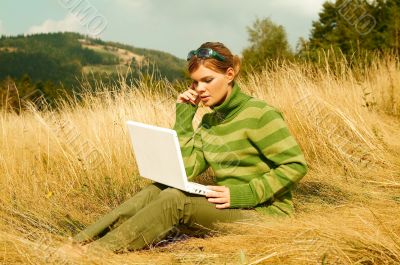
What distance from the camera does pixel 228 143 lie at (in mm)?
2447

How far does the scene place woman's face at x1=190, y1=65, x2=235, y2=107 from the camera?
8.18 feet

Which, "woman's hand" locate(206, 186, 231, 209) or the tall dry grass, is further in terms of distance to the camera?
"woman's hand" locate(206, 186, 231, 209)

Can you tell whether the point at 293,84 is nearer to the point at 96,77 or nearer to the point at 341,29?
the point at 96,77

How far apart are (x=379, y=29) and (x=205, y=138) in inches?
1056

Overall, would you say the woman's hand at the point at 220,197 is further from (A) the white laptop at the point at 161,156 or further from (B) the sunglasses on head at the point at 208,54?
(B) the sunglasses on head at the point at 208,54

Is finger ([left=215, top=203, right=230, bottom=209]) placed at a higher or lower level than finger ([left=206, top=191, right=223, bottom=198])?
lower

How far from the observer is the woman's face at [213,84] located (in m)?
2.49

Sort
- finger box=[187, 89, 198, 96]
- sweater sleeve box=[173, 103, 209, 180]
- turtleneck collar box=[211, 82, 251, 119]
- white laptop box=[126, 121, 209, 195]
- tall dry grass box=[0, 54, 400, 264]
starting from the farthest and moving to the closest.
Result: finger box=[187, 89, 198, 96], sweater sleeve box=[173, 103, 209, 180], turtleneck collar box=[211, 82, 251, 119], white laptop box=[126, 121, 209, 195], tall dry grass box=[0, 54, 400, 264]

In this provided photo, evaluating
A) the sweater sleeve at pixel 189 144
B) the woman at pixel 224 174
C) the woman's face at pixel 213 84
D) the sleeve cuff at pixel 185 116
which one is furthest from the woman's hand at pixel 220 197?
the sleeve cuff at pixel 185 116

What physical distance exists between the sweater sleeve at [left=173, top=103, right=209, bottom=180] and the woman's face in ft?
1.02

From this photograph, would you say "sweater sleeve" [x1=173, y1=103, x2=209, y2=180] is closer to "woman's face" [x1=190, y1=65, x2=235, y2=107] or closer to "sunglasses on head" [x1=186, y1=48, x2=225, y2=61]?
"woman's face" [x1=190, y1=65, x2=235, y2=107]

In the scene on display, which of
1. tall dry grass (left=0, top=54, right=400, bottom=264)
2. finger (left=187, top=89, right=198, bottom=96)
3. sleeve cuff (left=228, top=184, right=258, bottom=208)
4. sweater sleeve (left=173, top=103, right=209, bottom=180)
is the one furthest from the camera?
finger (left=187, top=89, right=198, bottom=96)

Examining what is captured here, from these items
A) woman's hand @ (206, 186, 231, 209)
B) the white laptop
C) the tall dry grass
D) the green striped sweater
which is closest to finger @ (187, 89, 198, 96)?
the green striped sweater

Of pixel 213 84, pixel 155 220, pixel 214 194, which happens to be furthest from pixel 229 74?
pixel 155 220
